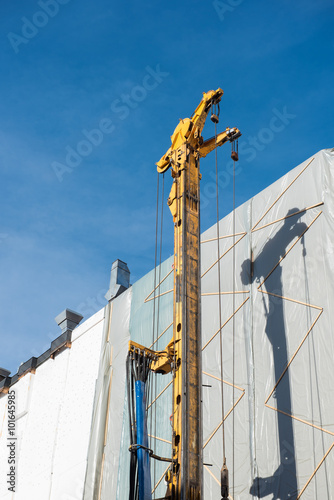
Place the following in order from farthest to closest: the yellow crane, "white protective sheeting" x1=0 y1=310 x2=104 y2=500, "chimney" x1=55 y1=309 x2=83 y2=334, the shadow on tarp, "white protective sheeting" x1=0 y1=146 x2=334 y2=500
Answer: "chimney" x1=55 y1=309 x2=83 y2=334, "white protective sheeting" x1=0 y1=310 x2=104 y2=500, "white protective sheeting" x1=0 y1=146 x2=334 y2=500, the shadow on tarp, the yellow crane

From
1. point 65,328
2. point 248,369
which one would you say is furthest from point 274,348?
point 65,328

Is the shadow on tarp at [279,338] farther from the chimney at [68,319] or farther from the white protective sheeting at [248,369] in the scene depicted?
the chimney at [68,319]

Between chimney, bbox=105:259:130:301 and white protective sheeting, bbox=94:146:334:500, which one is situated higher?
chimney, bbox=105:259:130:301

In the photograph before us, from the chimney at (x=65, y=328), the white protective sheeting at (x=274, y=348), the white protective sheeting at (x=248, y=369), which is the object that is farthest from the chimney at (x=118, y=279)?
the white protective sheeting at (x=274, y=348)

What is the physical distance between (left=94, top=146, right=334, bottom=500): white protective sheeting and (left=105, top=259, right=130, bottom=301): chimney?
6142 millimetres

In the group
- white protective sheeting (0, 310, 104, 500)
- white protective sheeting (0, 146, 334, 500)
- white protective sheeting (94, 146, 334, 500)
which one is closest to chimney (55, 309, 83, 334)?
white protective sheeting (0, 310, 104, 500)

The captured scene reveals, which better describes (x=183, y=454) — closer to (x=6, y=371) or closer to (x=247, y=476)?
(x=247, y=476)

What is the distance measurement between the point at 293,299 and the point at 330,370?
204 cm

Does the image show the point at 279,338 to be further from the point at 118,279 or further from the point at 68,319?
the point at 68,319

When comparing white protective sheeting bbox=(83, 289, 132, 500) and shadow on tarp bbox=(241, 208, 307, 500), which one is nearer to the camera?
shadow on tarp bbox=(241, 208, 307, 500)

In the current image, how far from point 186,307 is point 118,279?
11265 mm

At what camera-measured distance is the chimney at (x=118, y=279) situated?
2261cm

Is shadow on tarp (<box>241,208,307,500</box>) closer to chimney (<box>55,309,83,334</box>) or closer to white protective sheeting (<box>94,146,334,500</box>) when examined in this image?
white protective sheeting (<box>94,146,334,500</box>)

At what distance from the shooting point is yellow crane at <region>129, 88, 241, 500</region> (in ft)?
35.5
